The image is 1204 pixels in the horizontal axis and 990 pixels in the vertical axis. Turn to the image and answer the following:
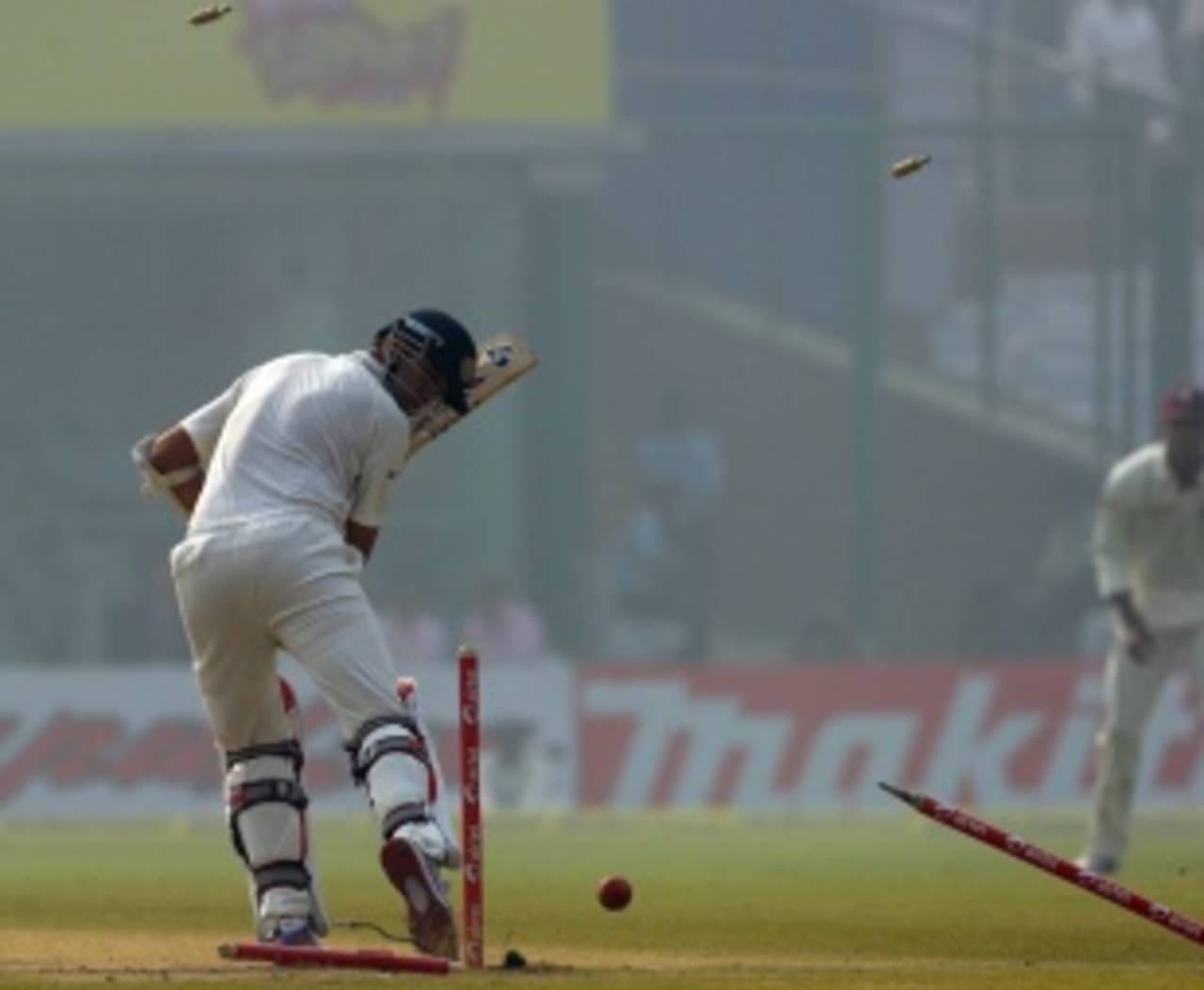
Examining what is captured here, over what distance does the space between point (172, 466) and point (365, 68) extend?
23088 mm

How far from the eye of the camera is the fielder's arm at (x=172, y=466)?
13289mm

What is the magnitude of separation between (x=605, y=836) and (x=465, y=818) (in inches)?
541

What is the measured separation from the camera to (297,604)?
12453mm

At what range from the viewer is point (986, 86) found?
36.5 metres

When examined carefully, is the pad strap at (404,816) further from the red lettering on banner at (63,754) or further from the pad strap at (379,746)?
the red lettering on banner at (63,754)

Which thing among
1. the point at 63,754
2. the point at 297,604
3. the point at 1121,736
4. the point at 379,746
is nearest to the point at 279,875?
the point at 379,746

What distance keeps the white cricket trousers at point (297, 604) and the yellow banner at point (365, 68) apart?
76.3 ft

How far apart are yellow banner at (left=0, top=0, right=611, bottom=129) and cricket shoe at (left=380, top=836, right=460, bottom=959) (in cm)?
2386

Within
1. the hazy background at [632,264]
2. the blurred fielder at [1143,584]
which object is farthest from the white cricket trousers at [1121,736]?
the hazy background at [632,264]

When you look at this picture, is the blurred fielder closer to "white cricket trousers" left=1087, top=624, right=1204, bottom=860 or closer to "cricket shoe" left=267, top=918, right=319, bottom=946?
"white cricket trousers" left=1087, top=624, right=1204, bottom=860

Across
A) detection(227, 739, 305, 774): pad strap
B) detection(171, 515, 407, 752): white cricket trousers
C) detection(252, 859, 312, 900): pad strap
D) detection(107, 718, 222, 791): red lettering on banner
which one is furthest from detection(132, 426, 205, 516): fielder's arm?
detection(107, 718, 222, 791): red lettering on banner

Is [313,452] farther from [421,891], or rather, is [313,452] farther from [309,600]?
[421,891]

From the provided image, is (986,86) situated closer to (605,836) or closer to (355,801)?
(355,801)

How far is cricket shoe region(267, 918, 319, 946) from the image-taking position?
1270cm
